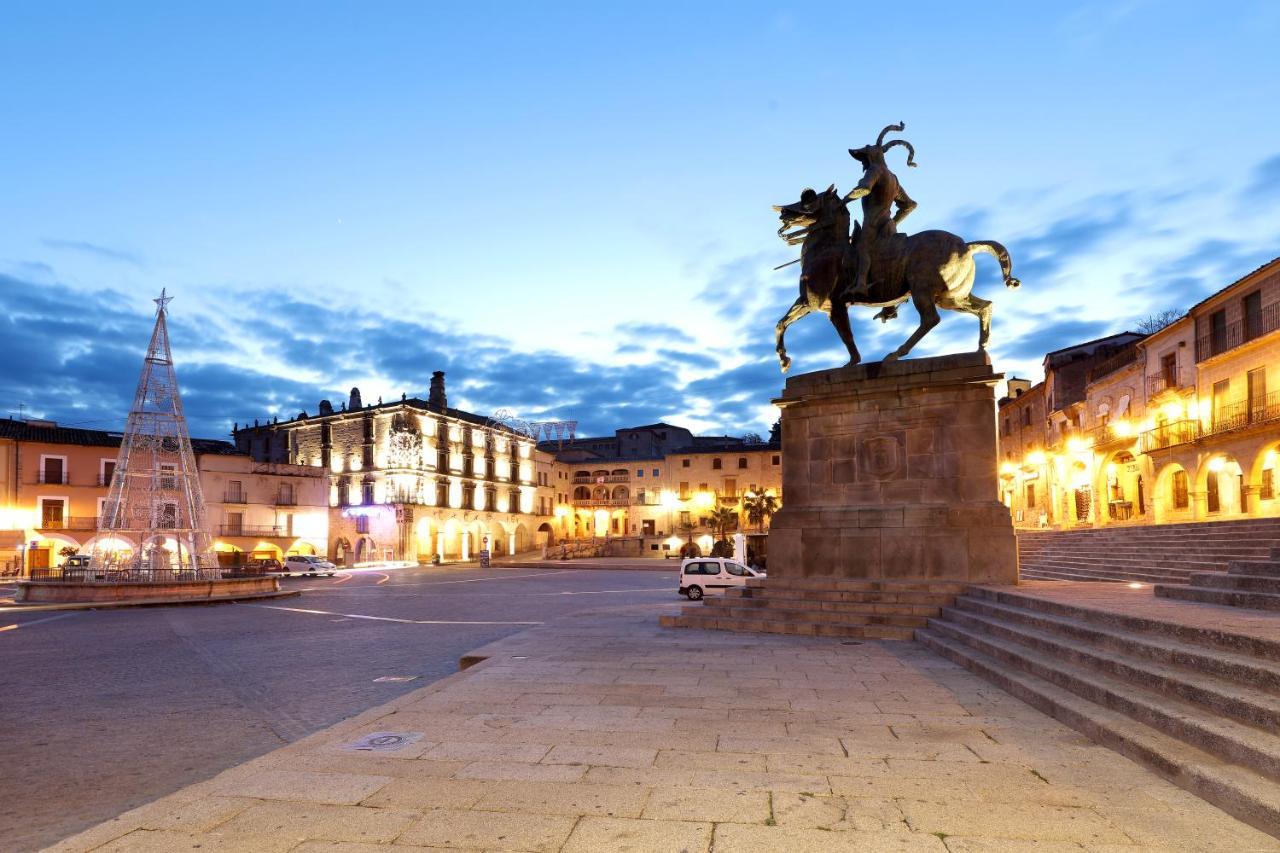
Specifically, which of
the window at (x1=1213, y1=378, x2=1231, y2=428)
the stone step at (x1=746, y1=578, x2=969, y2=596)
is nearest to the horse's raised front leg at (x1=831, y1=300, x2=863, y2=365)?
the stone step at (x1=746, y1=578, x2=969, y2=596)

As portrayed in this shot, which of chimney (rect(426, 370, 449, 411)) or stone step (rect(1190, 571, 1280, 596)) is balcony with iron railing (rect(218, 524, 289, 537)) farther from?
stone step (rect(1190, 571, 1280, 596))

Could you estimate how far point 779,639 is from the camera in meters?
10.5

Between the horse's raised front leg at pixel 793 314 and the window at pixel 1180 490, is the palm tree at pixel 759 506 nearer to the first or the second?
the window at pixel 1180 490

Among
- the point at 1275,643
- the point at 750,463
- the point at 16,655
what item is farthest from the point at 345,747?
the point at 750,463

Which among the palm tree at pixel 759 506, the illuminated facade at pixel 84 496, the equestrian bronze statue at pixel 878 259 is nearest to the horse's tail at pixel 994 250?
the equestrian bronze statue at pixel 878 259

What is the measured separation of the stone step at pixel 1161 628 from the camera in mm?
5070

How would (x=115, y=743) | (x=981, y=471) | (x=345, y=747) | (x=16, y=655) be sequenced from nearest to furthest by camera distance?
(x=345, y=747)
(x=115, y=743)
(x=981, y=471)
(x=16, y=655)

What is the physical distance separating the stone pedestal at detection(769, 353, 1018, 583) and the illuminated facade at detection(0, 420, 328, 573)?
39.6m

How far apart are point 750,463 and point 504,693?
6440 cm

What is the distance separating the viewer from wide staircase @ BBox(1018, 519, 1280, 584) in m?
14.6

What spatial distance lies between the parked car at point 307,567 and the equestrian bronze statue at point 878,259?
35361mm

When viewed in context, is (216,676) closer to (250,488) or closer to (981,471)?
(981,471)

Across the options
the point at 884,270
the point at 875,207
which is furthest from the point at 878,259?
the point at 875,207

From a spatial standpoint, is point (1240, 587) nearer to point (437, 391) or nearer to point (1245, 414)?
point (1245, 414)
